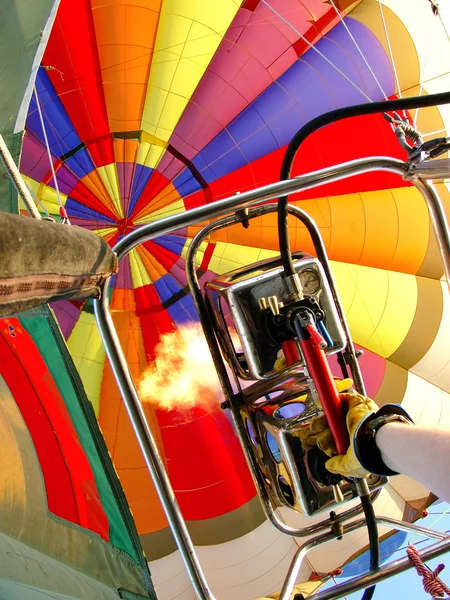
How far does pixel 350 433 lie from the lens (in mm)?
1168

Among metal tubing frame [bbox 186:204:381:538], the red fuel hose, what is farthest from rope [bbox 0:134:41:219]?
the red fuel hose

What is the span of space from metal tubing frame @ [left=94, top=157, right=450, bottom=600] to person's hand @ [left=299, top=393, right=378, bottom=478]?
34cm

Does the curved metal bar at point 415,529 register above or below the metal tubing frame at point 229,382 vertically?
below

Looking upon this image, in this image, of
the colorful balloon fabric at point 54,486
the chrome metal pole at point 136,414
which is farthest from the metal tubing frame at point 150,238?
the colorful balloon fabric at point 54,486

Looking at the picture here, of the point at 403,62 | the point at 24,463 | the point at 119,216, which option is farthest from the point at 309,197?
the point at 24,463

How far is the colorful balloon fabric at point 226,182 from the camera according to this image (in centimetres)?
464

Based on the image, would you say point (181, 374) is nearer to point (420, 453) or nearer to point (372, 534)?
point (372, 534)

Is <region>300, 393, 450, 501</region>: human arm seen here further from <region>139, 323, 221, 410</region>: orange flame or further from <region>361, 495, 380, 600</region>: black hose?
<region>139, 323, 221, 410</region>: orange flame

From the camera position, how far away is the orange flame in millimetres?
5473

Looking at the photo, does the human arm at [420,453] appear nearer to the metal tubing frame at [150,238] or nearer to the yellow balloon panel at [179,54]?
the metal tubing frame at [150,238]

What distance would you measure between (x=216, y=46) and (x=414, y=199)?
2.25 metres

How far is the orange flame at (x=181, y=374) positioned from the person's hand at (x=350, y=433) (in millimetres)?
4144

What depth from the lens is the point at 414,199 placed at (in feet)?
17.1

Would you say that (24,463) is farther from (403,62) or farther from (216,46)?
(403,62)
